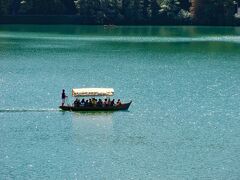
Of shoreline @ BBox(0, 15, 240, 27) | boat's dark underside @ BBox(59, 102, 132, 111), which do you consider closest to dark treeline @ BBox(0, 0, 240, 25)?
shoreline @ BBox(0, 15, 240, 27)

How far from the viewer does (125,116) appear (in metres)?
69.7

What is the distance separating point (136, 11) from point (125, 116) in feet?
356

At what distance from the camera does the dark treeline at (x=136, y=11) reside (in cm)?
17675

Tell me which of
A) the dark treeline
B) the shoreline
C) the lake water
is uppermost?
the lake water

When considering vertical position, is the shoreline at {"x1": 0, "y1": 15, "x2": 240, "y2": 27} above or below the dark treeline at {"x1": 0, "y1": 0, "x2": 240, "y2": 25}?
below

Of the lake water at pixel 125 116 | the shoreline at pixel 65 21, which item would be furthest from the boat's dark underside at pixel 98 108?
the shoreline at pixel 65 21

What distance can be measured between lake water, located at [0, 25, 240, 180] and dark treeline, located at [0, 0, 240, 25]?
47.8m

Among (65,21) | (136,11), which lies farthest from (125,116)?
(65,21)

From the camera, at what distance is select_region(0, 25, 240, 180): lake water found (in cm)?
5416

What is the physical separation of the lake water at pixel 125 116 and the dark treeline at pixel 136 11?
47761mm

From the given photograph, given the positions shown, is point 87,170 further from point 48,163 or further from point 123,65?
point 123,65

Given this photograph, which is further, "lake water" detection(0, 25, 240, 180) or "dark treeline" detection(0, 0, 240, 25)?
"dark treeline" detection(0, 0, 240, 25)

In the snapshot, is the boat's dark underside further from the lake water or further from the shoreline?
the shoreline

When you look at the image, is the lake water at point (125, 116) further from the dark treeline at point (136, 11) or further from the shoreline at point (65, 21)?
the shoreline at point (65, 21)
